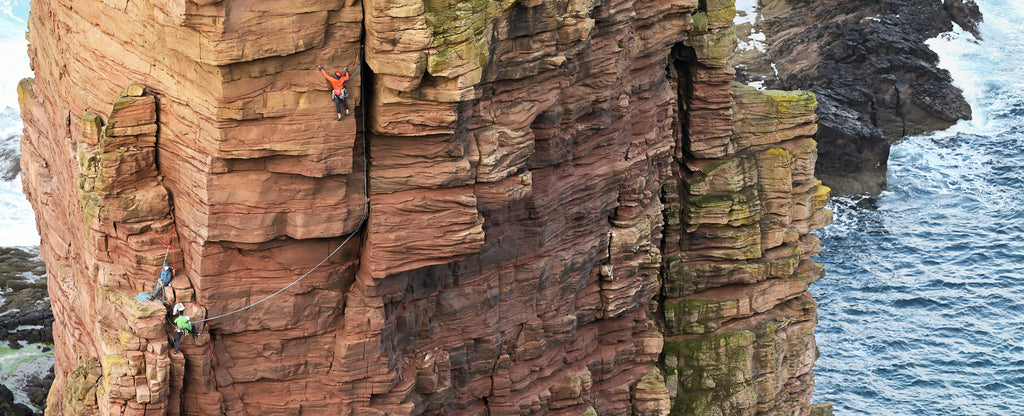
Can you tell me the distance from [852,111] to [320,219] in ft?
250

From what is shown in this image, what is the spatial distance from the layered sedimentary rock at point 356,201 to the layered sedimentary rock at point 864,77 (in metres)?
55.5

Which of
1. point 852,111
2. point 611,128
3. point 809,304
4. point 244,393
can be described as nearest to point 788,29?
point 852,111

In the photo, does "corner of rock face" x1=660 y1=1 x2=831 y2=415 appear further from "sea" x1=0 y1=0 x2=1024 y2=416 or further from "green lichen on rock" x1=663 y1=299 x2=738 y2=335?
"sea" x1=0 y1=0 x2=1024 y2=416

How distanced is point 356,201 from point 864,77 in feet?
269

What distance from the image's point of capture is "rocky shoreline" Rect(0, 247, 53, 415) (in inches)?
2436

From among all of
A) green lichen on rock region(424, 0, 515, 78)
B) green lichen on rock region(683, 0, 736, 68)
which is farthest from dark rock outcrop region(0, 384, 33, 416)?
green lichen on rock region(424, 0, 515, 78)

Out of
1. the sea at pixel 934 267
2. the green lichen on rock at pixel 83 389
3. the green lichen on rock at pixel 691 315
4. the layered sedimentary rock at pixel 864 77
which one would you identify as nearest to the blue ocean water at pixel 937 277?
the sea at pixel 934 267

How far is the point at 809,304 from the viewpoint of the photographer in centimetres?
5309

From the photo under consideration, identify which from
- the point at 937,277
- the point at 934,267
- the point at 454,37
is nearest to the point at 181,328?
the point at 454,37

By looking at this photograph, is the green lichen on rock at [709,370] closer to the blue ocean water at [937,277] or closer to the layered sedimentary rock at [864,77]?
the blue ocean water at [937,277]

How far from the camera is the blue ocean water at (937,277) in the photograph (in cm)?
7244

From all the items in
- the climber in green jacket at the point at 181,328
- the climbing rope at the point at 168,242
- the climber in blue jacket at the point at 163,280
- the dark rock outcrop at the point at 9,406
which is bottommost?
the dark rock outcrop at the point at 9,406

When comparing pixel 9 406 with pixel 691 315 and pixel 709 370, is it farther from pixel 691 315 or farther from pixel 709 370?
pixel 709 370

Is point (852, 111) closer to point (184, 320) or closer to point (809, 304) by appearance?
point (809, 304)
